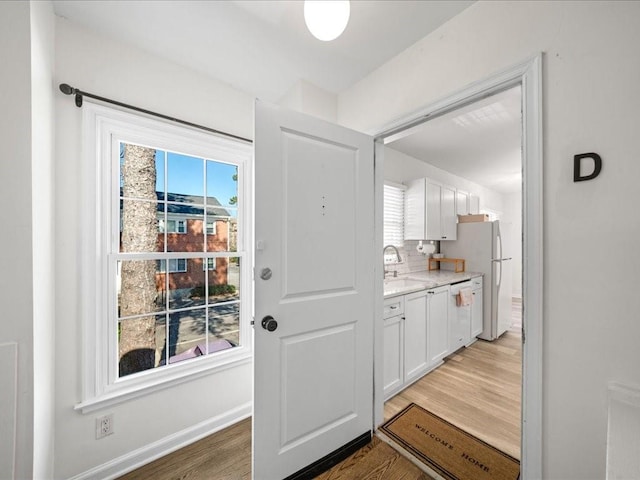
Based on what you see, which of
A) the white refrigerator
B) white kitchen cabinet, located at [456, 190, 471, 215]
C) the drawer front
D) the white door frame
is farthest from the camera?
white kitchen cabinet, located at [456, 190, 471, 215]

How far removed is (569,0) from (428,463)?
7.85 ft

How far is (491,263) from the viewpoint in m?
3.63

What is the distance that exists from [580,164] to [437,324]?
6.99ft

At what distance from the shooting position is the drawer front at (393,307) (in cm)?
210

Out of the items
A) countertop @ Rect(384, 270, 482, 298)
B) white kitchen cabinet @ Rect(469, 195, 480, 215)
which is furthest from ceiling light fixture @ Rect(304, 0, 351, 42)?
white kitchen cabinet @ Rect(469, 195, 480, 215)

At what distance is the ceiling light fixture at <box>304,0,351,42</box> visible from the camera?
953mm

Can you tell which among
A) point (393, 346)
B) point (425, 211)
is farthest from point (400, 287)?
point (425, 211)

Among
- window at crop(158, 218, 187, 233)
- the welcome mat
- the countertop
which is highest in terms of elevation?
window at crop(158, 218, 187, 233)

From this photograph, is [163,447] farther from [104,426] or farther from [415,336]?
[415,336]

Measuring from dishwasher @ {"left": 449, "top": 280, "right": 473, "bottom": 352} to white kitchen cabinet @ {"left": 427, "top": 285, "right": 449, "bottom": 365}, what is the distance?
12 centimetres

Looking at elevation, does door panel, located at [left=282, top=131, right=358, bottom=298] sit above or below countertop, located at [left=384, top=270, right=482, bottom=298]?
above

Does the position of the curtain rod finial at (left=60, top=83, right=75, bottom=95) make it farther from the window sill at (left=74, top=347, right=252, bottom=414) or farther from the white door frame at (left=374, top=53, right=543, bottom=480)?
the white door frame at (left=374, top=53, right=543, bottom=480)

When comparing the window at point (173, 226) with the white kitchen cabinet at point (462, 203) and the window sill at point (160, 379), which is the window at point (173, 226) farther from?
the white kitchen cabinet at point (462, 203)

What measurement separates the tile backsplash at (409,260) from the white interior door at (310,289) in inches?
70.3
